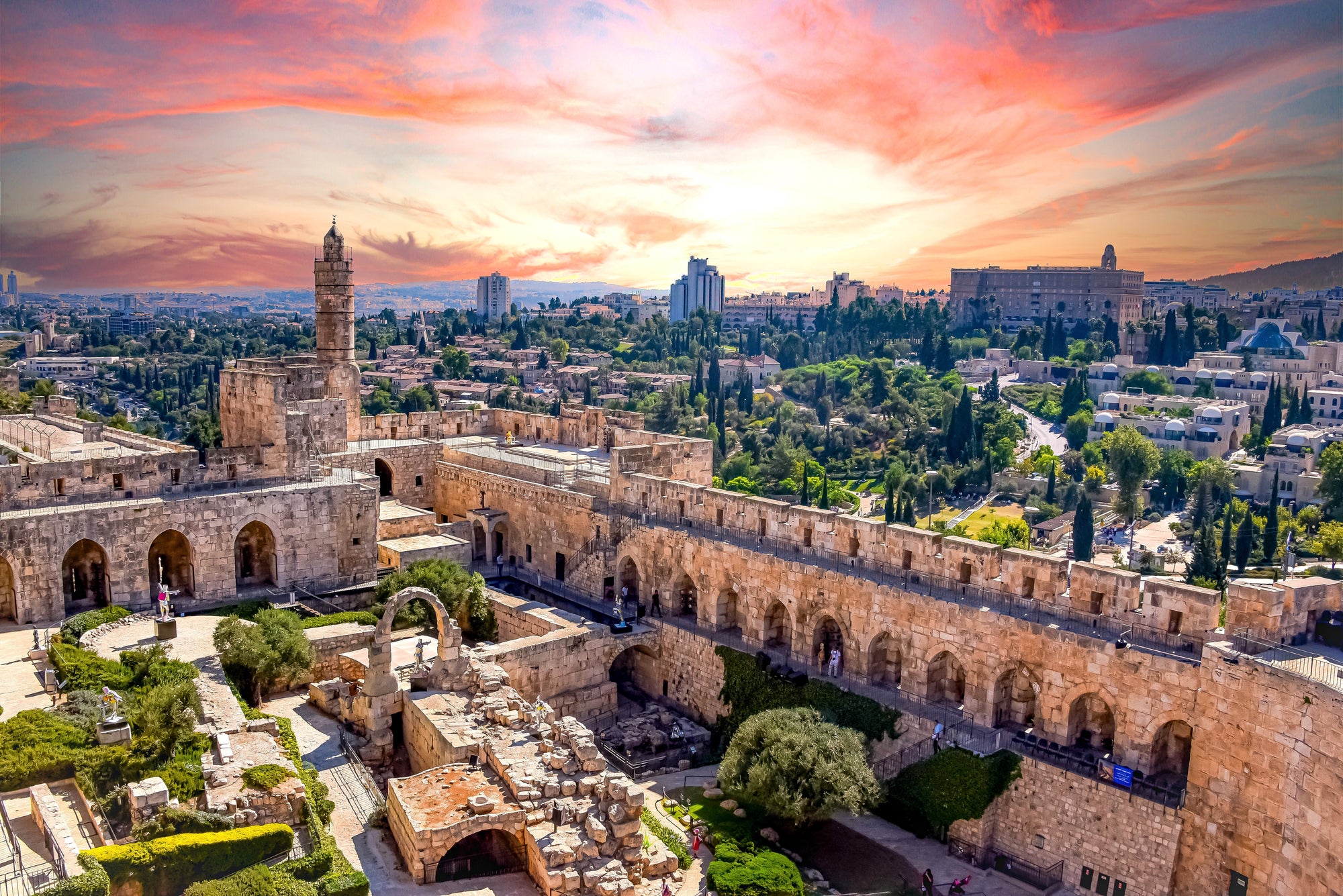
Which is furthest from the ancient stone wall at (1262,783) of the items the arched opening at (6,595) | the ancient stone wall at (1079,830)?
the arched opening at (6,595)

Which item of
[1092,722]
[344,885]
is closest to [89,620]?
[344,885]

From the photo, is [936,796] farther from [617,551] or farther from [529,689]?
[617,551]

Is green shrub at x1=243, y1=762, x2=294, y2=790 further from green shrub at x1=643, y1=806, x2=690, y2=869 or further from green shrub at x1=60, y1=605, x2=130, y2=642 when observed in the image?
green shrub at x1=60, y1=605, x2=130, y2=642

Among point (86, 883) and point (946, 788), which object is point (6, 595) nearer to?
point (86, 883)

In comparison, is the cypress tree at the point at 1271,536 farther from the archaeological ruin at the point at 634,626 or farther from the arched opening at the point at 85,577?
the arched opening at the point at 85,577

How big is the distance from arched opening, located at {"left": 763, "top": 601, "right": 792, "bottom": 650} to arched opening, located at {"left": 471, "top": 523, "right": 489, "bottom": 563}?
10.4 m

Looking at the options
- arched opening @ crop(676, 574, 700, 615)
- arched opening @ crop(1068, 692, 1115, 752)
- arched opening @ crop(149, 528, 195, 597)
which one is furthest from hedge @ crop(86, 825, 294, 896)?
arched opening @ crop(1068, 692, 1115, 752)

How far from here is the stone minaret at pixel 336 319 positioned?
31578 mm

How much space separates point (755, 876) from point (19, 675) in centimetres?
1387

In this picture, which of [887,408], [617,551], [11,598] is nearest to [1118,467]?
[887,408]

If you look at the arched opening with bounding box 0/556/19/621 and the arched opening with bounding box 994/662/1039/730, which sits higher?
the arched opening with bounding box 0/556/19/621

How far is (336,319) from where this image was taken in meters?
31.7

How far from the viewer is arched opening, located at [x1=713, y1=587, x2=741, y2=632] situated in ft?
72.7

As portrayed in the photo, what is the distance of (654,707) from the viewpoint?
2222 cm
